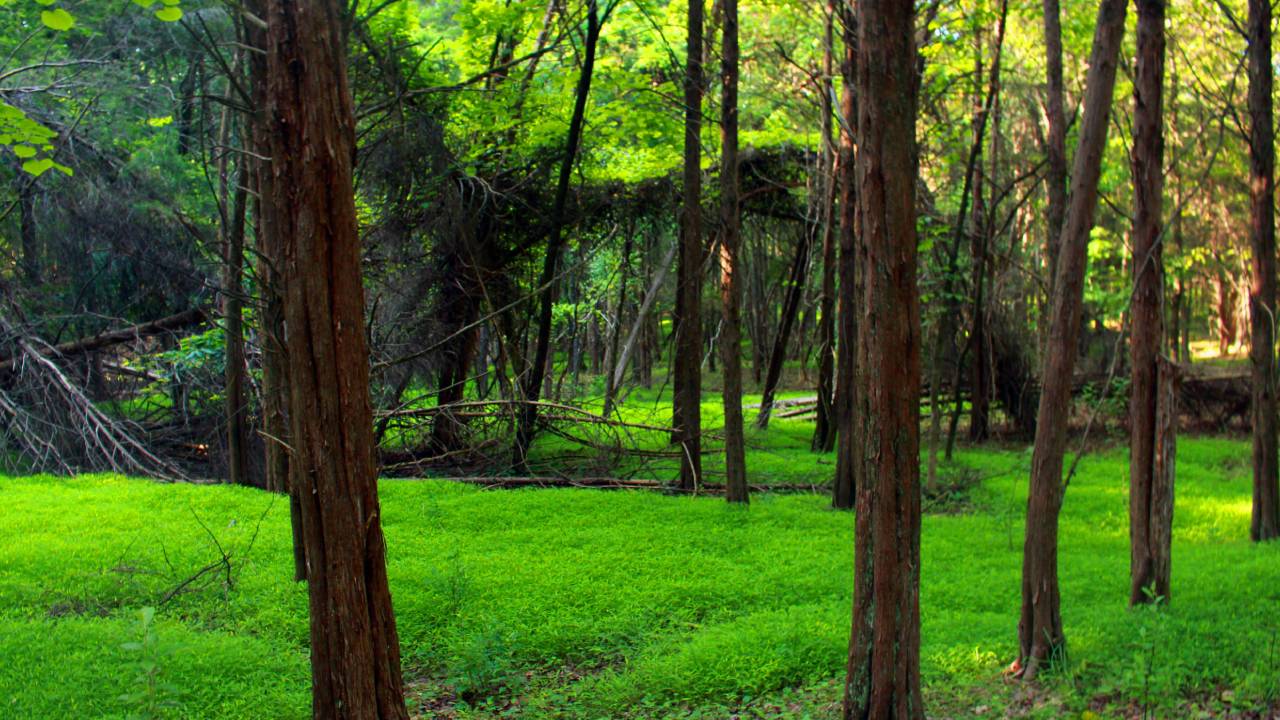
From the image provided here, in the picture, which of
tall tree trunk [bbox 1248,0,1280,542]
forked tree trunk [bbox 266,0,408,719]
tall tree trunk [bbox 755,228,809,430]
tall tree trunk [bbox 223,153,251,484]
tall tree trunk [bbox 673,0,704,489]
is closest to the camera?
forked tree trunk [bbox 266,0,408,719]

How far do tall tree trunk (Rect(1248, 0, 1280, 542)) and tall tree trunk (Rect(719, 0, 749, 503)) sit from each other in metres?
4.91

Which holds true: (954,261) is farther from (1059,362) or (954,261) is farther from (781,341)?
(1059,362)

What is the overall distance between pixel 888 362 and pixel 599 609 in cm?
359

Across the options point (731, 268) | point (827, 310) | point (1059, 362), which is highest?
point (731, 268)

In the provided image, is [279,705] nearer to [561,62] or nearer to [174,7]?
[174,7]

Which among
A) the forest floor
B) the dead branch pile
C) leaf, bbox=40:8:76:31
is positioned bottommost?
the forest floor

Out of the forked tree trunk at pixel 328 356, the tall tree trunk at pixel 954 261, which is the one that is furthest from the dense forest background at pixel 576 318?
the tall tree trunk at pixel 954 261

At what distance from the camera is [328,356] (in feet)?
13.4

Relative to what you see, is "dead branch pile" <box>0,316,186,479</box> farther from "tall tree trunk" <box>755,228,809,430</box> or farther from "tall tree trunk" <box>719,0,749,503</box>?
"tall tree trunk" <box>755,228,809,430</box>

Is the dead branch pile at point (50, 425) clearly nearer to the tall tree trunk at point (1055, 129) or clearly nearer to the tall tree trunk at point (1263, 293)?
the tall tree trunk at point (1055, 129)

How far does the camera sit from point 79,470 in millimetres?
11812

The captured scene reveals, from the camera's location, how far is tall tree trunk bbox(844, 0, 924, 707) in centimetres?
414

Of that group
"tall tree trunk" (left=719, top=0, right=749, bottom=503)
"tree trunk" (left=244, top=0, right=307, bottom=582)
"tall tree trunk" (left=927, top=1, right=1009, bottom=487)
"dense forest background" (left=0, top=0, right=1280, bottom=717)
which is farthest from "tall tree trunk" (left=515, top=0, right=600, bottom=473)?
"tall tree trunk" (left=927, top=1, right=1009, bottom=487)

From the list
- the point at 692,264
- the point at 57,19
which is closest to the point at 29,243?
the point at 692,264
